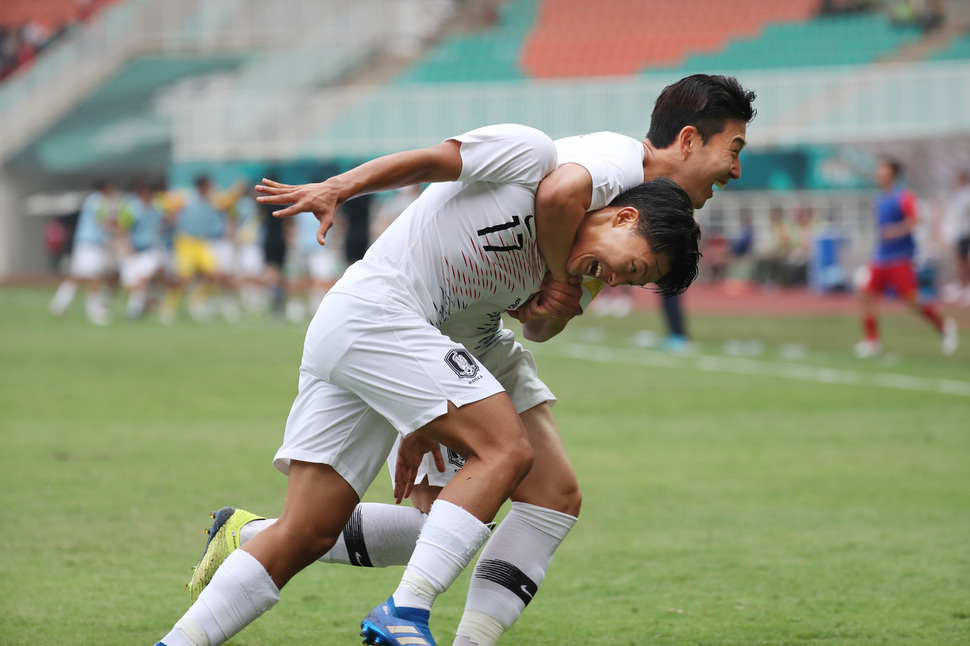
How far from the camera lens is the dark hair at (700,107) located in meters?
3.95

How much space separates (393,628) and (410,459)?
37.3 inches

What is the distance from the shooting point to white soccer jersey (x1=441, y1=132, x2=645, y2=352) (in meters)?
3.68

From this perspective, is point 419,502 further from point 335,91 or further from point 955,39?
point 955,39

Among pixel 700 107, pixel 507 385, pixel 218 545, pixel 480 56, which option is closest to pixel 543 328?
A: pixel 507 385

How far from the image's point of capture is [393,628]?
128 inches

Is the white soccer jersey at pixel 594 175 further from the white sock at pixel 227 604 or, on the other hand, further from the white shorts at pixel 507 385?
the white sock at pixel 227 604

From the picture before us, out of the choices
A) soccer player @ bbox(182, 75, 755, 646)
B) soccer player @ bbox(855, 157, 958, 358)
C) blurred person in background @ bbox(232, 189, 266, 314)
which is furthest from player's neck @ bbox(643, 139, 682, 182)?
blurred person in background @ bbox(232, 189, 266, 314)

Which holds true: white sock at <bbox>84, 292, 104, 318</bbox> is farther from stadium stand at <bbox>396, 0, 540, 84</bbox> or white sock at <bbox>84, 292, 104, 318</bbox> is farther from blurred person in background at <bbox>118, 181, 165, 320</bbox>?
stadium stand at <bbox>396, 0, 540, 84</bbox>

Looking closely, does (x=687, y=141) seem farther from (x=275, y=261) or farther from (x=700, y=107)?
(x=275, y=261)

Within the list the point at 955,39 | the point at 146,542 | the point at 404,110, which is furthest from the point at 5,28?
the point at 146,542

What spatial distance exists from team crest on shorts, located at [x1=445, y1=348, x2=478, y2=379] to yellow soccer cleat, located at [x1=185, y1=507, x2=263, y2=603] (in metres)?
1.09

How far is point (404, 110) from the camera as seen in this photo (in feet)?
92.3

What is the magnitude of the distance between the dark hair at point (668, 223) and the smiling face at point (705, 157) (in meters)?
0.25

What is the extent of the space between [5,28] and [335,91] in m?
15.2
